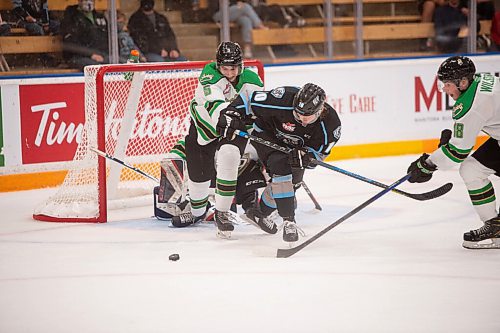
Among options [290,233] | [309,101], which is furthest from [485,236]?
[309,101]

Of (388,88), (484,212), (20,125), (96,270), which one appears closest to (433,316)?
(484,212)

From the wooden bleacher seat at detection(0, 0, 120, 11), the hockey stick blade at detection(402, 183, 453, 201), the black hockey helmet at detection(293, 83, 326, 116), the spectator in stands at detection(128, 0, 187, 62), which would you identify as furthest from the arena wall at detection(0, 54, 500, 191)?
the hockey stick blade at detection(402, 183, 453, 201)

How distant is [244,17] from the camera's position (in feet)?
25.6

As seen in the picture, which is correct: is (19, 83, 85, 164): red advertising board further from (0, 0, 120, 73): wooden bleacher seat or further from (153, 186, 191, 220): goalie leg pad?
(153, 186, 191, 220): goalie leg pad

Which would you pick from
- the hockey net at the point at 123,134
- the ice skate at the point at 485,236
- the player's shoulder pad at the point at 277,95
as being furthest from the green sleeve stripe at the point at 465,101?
the hockey net at the point at 123,134

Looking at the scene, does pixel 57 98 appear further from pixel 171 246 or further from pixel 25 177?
pixel 171 246

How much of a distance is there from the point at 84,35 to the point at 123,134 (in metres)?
1.52

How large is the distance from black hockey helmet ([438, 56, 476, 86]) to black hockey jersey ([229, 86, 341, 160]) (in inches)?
23.5

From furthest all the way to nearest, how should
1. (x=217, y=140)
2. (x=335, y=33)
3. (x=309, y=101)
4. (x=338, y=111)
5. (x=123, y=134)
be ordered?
(x=335, y=33) < (x=338, y=111) < (x=123, y=134) < (x=217, y=140) < (x=309, y=101)

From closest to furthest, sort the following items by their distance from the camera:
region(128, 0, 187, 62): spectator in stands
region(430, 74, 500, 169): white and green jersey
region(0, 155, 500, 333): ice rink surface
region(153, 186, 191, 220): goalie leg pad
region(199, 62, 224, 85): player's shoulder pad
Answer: region(0, 155, 500, 333): ice rink surface < region(430, 74, 500, 169): white and green jersey < region(199, 62, 224, 85): player's shoulder pad < region(153, 186, 191, 220): goalie leg pad < region(128, 0, 187, 62): spectator in stands

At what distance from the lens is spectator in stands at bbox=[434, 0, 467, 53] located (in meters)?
8.57

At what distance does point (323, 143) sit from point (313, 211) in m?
1.11

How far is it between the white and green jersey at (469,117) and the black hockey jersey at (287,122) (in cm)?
56

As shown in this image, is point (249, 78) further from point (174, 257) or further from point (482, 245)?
point (482, 245)
